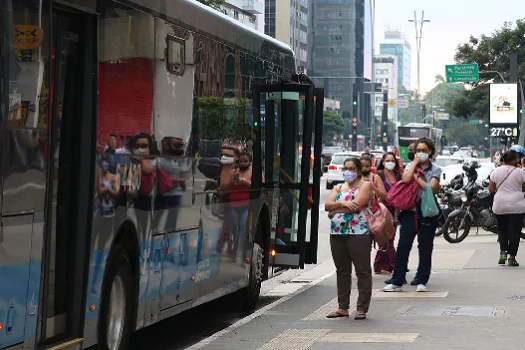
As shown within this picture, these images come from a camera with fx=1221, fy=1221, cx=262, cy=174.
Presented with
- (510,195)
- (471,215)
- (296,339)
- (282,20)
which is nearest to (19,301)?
(296,339)

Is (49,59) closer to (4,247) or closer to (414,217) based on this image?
(4,247)

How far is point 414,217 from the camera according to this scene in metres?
14.2

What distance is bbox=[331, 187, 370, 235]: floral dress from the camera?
38.7 ft

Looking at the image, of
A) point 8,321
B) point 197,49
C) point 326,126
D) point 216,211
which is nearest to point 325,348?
point 216,211

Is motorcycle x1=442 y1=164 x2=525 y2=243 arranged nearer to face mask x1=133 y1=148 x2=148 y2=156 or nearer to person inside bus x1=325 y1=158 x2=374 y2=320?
person inside bus x1=325 y1=158 x2=374 y2=320

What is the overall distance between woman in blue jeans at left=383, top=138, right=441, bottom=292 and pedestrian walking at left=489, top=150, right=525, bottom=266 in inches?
121

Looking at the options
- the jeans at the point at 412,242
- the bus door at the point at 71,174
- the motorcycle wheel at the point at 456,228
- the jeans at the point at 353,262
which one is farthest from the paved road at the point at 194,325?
the motorcycle wheel at the point at 456,228

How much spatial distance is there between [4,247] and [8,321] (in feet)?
1.47

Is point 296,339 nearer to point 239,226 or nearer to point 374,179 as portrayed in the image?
point 239,226

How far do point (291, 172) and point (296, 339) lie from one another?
408 cm

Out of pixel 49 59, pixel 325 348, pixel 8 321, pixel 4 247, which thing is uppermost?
pixel 49 59

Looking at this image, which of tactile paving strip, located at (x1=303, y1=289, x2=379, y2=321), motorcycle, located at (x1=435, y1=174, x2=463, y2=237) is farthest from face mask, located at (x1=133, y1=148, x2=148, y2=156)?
motorcycle, located at (x1=435, y1=174, x2=463, y2=237)

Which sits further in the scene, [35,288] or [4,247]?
[35,288]

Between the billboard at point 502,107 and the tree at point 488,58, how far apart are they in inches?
566
